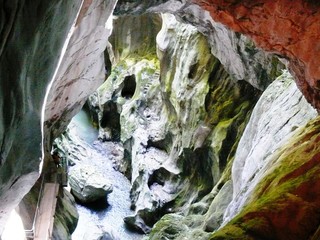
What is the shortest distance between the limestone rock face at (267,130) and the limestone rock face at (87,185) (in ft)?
31.2

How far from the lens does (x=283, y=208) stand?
19.9ft

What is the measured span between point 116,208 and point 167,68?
6455 mm

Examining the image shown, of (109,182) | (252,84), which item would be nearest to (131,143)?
(109,182)

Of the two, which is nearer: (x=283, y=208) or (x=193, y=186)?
(x=283, y=208)

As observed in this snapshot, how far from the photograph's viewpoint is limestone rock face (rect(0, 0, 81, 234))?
491 centimetres

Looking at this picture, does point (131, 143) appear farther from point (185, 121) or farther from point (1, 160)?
point (1, 160)

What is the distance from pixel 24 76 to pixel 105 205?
49.4ft

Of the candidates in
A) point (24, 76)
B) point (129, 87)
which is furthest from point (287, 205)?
point (129, 87)

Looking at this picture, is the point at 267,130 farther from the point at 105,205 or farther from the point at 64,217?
the point at 105,205

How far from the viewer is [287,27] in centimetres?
862

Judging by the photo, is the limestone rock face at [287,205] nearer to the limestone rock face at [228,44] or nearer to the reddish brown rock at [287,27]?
the reddish brown rock at [287,27]

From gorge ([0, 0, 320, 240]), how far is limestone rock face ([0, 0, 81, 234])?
17mm

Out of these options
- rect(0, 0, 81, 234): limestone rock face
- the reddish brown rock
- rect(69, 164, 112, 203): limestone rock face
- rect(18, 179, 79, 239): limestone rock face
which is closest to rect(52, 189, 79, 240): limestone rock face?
rect(18, 179, 79, 239): limestone rock face

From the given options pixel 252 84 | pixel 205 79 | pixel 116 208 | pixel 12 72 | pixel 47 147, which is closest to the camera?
pixel 12 72
